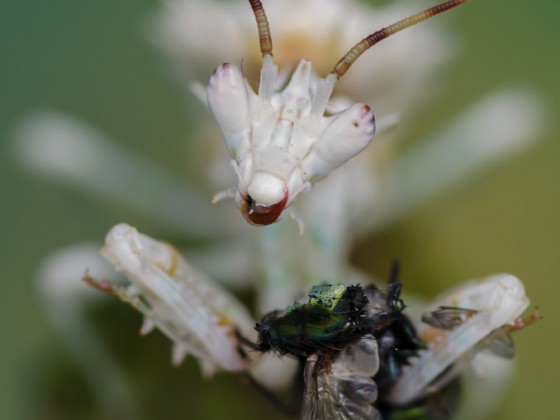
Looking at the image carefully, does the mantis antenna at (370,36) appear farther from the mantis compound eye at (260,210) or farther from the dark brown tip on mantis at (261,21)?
the mantis compound eye at (260,210)

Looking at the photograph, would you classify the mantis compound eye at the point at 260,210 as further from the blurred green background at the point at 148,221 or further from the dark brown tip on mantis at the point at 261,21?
the blurred green background at the point at 148,221

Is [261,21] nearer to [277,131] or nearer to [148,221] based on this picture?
[277,131]

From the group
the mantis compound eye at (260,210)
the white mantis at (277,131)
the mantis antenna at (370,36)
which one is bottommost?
the mantis compound eye at (260,210)

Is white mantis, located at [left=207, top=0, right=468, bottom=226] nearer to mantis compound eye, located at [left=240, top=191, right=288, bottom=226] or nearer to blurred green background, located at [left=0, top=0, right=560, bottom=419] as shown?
mantis compound eye, located at [left=240, top=191, right=288, bottom=226]

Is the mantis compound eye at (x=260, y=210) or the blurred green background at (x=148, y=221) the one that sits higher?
the blurred green background at (x=148, y=221)

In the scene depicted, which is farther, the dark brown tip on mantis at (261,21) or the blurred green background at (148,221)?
the blurred green background at (148,221)

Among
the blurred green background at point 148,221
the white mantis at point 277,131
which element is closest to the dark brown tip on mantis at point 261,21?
the white mantis at point 277,131

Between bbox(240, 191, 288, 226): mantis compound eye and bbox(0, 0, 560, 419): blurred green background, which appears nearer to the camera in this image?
bbox(240, 191, 288, 226): mantis compound eye

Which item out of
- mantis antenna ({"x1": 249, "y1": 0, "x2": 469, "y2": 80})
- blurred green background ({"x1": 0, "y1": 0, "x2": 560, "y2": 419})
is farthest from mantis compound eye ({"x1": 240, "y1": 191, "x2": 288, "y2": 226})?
blurred green background ({"x1": 0, "y1": 0, "x2": 560, "y2": 419})
